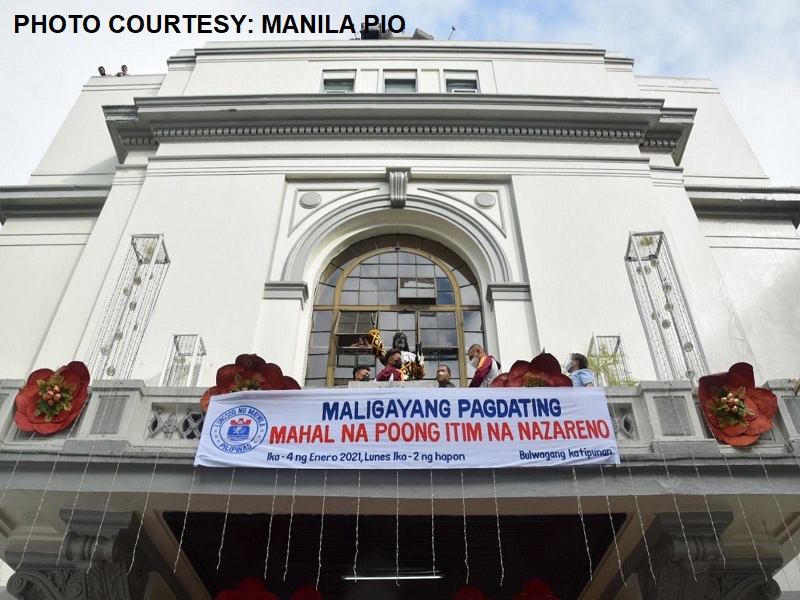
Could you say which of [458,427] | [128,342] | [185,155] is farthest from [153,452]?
[185,155]

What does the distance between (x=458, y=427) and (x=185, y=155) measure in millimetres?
9238

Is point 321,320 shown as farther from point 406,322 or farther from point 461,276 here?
point 461,276

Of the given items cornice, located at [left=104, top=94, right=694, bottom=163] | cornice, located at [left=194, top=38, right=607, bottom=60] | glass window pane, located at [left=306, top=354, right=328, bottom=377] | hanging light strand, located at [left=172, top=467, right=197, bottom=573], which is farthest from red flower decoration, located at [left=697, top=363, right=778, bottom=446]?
cornice, located at [left=194, top=38, right=607, bottom=60]

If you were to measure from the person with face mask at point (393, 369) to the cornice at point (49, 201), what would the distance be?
27.3 feet

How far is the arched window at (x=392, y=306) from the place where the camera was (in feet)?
39.1

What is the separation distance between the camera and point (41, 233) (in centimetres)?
1416

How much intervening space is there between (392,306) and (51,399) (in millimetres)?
6173

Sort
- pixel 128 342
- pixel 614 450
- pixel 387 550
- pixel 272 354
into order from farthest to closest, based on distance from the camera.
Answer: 1. pixel 272 354
2. pixel 128 342
3. pixel 387 550
4. pixel 614 450

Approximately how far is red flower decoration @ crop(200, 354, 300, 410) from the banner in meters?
0.22

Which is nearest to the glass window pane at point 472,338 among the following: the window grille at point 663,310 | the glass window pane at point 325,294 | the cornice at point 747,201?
the glass window pane at point 325,294

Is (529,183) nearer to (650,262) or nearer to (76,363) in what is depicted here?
(650,262)

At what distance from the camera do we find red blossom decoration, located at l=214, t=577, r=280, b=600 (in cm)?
853

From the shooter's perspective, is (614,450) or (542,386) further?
(542,386)

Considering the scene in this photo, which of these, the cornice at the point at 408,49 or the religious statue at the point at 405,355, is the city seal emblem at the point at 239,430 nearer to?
the religious statue at the point at 405,355
